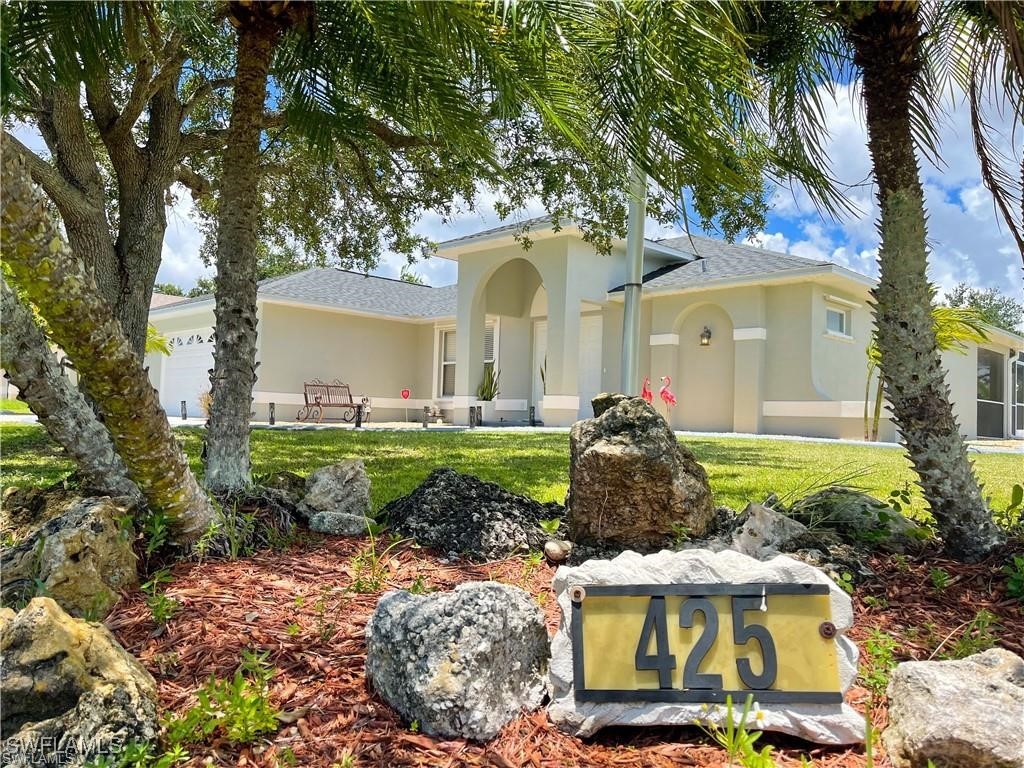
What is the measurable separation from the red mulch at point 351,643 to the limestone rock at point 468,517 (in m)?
0.15

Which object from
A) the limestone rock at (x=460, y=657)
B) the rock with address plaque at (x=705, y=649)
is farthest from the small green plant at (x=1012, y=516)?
the limestone rock at (x=460, y=657)

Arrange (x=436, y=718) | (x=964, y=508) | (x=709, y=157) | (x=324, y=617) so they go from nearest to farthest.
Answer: (x=436, y=718) → (x=324, y=617) → (x=709, y=157) → (x=964, y=508)

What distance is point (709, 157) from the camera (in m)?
3.35

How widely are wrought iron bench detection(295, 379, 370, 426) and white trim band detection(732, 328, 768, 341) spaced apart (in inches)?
391

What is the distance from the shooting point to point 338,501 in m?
4.31

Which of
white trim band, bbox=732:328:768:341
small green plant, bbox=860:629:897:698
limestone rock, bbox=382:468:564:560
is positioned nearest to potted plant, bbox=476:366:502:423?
white trim band, bbox=732:328:768:341

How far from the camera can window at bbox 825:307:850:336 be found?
17.0 metres

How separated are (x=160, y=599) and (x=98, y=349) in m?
1.00

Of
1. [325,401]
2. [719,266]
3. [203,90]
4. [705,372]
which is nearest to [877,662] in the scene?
[203,90]

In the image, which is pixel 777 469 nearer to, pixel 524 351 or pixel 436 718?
pixel 436 718

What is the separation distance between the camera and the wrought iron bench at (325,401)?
63.3ft

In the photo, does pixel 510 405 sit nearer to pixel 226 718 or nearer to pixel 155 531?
pixel 155 531

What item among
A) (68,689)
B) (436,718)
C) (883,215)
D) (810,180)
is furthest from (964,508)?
(68,689)

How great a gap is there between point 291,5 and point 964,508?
15.1ft
